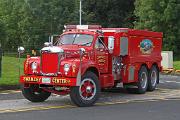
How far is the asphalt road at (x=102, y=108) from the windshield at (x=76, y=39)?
1.81m

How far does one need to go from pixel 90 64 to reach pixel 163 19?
155ft

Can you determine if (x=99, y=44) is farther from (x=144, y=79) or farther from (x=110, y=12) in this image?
(x=110, y=12)

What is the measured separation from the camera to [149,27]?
6281 centimetres

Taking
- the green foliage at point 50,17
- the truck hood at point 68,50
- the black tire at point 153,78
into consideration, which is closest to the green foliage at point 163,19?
the green foliage at point 50,17

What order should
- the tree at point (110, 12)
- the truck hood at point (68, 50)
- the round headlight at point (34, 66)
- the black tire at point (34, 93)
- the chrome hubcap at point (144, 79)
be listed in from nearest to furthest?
1. the truck hood at point (68, 50)
2. the round headlight at point (34, 66)
3. the black tire at point (34, 93)
4. the chrome hubcap at point (144, 79)
5. the tree at point (110, 12)

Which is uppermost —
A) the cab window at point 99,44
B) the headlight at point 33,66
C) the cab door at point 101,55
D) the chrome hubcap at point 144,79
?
the cab window at point 99,44

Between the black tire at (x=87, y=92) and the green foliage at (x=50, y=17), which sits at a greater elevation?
the green foliage at (x=50, y=17)

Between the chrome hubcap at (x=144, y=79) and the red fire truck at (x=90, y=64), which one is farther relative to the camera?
the chrome hubcap at (x=144, y=79)

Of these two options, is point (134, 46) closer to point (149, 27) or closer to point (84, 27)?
point (84, 27)

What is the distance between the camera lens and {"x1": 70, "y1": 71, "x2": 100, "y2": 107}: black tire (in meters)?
15.0

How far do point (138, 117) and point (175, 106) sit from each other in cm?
269

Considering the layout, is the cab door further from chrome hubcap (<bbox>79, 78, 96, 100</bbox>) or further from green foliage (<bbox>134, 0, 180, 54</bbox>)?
green foliage (<bbox>134, 0, 180, 54</bbox>)

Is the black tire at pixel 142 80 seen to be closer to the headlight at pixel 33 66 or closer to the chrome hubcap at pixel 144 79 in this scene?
the chrome hubcap at pixel 144 79

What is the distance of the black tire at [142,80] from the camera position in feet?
63.5
